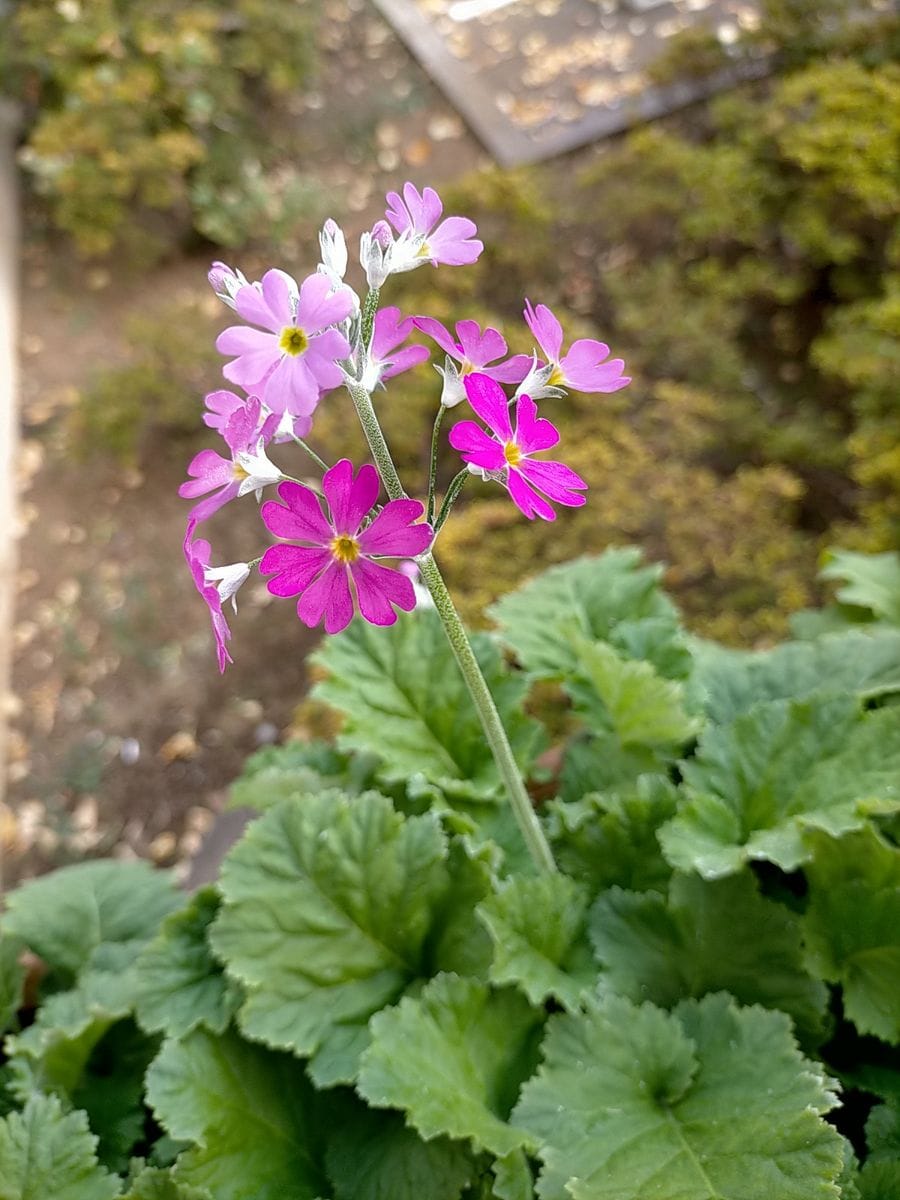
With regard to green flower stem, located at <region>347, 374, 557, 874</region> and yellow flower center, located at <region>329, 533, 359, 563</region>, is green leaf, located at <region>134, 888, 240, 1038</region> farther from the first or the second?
yellow flower center, located at <region>329, 533, 359, 563</region>

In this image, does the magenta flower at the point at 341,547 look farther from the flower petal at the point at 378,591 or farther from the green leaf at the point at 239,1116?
the green leaf at the point at 239,1116

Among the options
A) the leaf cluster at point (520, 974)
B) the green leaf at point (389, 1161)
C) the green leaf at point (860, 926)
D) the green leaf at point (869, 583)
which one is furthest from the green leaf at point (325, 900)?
the green leaf at point (869, 583)

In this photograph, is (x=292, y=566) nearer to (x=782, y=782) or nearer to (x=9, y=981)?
(x=782, y=782)

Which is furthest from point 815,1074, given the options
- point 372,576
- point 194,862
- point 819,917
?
point 194,862

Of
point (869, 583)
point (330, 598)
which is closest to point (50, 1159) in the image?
point (330, 598)

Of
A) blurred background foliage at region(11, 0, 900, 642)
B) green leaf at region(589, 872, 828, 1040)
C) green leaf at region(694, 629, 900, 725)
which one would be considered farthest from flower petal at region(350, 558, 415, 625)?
blurred background foliage at region(11, 0, 900, 642)
